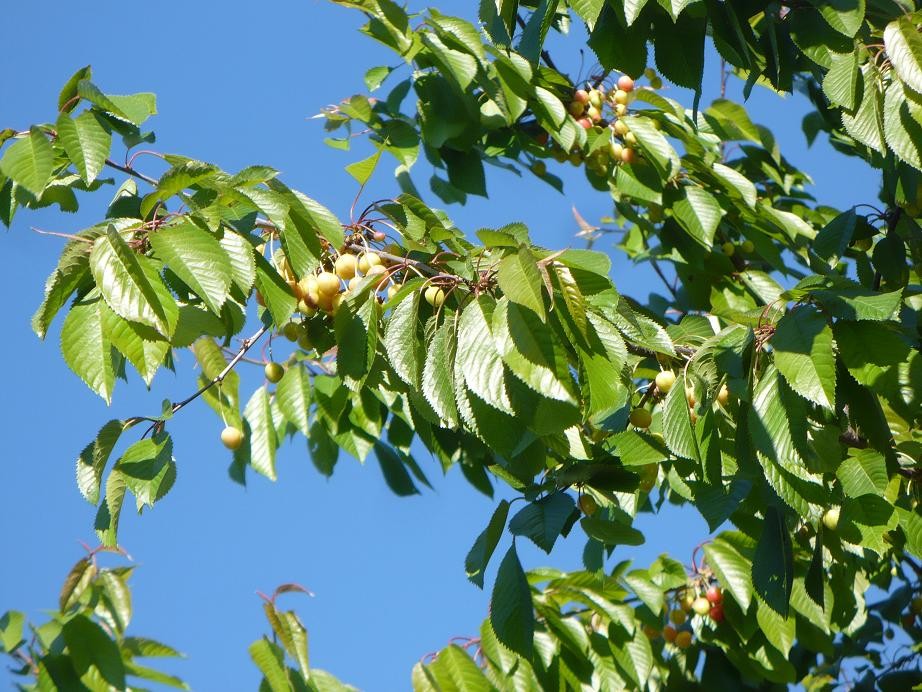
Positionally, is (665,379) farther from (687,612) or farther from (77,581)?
(77,581)

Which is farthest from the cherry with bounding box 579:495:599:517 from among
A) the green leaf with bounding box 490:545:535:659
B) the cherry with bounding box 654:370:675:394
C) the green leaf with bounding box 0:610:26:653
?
the green leaf with bounding box 0:610:26:653

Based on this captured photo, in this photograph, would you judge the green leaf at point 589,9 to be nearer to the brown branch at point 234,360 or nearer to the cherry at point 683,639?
the brown branch at point 234,360

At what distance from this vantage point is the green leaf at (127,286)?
134 cm

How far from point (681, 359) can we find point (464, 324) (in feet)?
2.14

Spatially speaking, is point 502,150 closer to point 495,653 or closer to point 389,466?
point 389,466

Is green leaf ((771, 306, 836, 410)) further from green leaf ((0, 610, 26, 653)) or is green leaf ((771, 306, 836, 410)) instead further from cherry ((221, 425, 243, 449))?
green leaf ((0, 610, 26, 653))

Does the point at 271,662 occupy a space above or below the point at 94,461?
below

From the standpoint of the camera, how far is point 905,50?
1825mm

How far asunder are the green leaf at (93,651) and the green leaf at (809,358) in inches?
56.2

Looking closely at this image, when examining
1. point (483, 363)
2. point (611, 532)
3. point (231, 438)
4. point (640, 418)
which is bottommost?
point (611, 532)

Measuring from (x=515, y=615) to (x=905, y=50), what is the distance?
3.77 feet

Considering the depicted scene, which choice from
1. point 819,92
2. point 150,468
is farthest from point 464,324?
point 819,92

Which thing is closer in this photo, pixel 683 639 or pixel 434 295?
pixel 434 295

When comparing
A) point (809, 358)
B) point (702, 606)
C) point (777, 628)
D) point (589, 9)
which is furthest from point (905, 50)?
point (702, 606)
